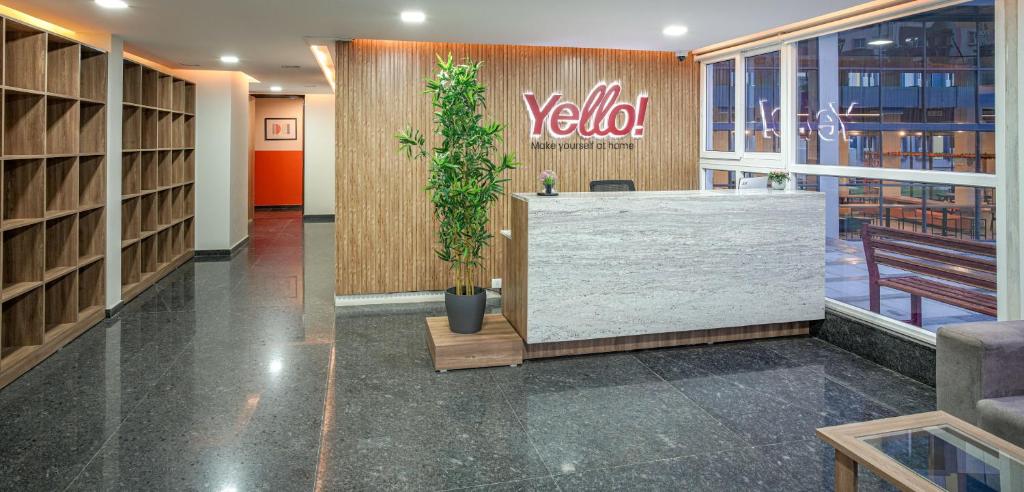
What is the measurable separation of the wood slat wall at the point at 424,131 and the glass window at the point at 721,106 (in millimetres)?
220

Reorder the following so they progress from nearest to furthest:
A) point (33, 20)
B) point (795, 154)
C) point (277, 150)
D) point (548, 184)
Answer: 1. point (548, 184)
2. point (33, 20)
3. point (795, 154)
4. point (277, 150)

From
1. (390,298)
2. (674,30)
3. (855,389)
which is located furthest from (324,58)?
(855,389)

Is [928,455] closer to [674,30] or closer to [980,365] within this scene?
[980,365]

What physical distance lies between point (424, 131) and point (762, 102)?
10.8 ft

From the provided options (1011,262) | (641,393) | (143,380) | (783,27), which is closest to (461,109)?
(641,393)

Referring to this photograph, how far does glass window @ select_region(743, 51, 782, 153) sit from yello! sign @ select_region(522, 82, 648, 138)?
1.07 metres

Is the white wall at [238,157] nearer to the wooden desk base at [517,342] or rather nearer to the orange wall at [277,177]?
the orange wall at [277,177]

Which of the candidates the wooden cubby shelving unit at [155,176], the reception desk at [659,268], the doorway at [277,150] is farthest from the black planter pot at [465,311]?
the doorway at [277,150]

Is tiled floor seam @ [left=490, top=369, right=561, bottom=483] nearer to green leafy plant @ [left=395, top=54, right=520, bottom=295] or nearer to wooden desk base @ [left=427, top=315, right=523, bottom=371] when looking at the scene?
wooden desk base @ [left=427, top=315, right=523, bottom=371]

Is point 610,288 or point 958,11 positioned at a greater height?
point 958,11

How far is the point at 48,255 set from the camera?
504 cm

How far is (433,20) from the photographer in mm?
5137

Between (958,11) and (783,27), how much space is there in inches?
62.7

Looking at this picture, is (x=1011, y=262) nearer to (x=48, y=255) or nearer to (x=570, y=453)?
(x=570, y=453)
